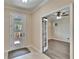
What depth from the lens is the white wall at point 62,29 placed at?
25.0ft

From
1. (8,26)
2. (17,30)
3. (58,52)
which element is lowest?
(58,52)

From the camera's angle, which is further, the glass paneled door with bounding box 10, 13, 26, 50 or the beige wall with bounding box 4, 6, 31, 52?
the glass paneled door with bounding box 10, 13, 26, 50

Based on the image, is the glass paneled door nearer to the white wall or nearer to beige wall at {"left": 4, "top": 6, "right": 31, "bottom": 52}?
beige wall at {"left": 4, "top": 6, "right": 31, "bottom": 52}

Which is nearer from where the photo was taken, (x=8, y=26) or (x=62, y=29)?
(x=8, y=26)

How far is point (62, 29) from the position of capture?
844cm

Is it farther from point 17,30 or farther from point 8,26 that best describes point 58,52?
point 8,26

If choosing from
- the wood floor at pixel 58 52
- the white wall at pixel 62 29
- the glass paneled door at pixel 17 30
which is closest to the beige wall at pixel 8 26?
the glass paneled door at pixel 17 30

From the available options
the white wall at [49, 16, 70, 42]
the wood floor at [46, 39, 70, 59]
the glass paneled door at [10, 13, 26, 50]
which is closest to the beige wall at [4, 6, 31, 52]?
the glass paneled door at [10, 13, 26, 50]

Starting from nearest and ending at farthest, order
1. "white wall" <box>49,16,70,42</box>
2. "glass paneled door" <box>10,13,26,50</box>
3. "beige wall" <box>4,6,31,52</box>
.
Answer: "beige wall" <box>4,6,31,52</box> → "glass paneled door" <box>10,13,26,50</box> → "white wall" <box>49,16,70,42</box>

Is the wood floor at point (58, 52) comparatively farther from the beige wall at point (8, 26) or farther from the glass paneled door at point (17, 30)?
the glass paneled door at point (17, 30)

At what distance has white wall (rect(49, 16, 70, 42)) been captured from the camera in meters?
7.63

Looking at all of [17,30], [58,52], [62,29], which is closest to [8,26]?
[17,30]

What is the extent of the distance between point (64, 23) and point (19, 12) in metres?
4.99

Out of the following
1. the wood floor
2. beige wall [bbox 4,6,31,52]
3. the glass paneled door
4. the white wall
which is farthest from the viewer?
the white wall
